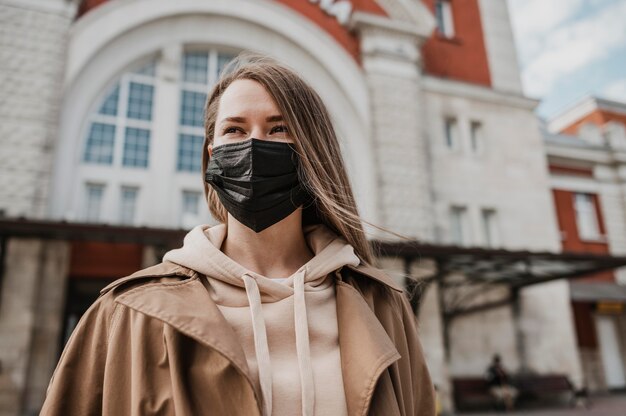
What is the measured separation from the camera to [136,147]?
12.6m

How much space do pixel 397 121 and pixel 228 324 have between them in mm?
13495

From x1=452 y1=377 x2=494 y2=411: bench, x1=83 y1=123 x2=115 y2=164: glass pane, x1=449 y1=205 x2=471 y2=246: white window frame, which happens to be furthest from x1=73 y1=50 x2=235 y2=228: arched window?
x1=452 y1=377 x2=494 y2=411: bench

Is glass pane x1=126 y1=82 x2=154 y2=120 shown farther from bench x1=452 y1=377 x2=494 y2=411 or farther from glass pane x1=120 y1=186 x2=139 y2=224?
bench x1=452 y1=377 x2=494 y2=411

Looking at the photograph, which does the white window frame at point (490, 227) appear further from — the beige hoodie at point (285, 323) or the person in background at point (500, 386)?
the beige hoodie at point (285, 323)

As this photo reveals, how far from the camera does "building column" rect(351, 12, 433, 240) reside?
13461 millimetres

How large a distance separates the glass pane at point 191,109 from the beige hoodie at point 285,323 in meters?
12.2

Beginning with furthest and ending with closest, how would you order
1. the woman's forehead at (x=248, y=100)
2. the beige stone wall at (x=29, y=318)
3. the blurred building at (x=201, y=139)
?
1. the blurred building at (x=201, y=139)
2. the beige stone wall at (x=29, y=318)
3. the woman's forehead at (x=248, y=100)

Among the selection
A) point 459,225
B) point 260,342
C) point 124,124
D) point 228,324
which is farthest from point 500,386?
point 228,324

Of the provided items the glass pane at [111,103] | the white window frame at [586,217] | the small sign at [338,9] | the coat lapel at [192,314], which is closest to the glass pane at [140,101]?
the glass pane at [111,103]

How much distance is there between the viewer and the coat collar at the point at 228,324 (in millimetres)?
1347

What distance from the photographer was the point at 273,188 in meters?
1.83

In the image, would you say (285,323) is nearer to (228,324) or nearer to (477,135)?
(228,324)

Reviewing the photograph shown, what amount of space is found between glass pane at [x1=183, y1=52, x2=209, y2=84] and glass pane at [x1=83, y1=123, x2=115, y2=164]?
2.68m

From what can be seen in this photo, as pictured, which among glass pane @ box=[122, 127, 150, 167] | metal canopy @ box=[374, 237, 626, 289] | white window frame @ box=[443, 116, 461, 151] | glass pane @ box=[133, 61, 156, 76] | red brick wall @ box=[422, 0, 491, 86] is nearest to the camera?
metal canopy @ box=[374, 237, 626, 289]
